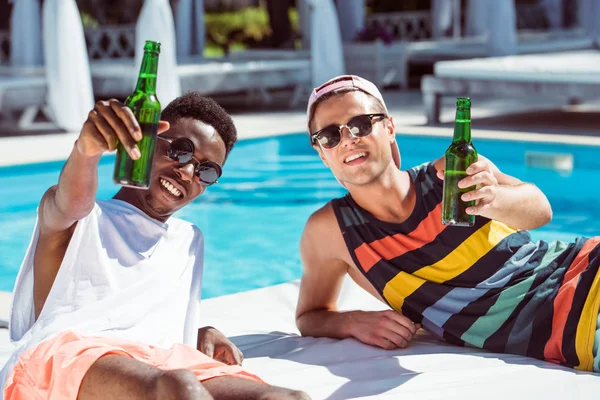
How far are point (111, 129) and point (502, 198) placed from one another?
1.19 m

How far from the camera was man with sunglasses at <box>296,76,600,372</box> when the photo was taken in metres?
2.90

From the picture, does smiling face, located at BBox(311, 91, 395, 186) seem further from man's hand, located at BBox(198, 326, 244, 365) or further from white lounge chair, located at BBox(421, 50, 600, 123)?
white lounge chair, located at BBox(421, 50, 600, 123)

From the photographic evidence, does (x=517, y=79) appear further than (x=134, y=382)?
Yes

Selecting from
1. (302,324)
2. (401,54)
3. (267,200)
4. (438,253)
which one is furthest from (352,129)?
(401,54)

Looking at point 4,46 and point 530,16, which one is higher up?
point 530,16

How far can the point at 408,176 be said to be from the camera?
3105 mm

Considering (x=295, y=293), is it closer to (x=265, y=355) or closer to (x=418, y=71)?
(x=265, y=355)

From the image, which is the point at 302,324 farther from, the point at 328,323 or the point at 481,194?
the point at 481,194

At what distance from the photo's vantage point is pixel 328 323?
3.31 meters

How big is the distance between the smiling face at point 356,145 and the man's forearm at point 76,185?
3.08 feet

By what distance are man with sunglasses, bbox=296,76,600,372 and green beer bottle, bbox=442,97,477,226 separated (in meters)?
0.22

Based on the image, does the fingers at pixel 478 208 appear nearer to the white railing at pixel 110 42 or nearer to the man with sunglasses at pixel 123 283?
the man with sunglasses at pixel 123 283

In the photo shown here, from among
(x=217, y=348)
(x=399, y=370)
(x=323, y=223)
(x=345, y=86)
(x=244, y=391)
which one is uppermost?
(x=345, y=86)

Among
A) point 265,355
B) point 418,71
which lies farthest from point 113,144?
point 418,71
